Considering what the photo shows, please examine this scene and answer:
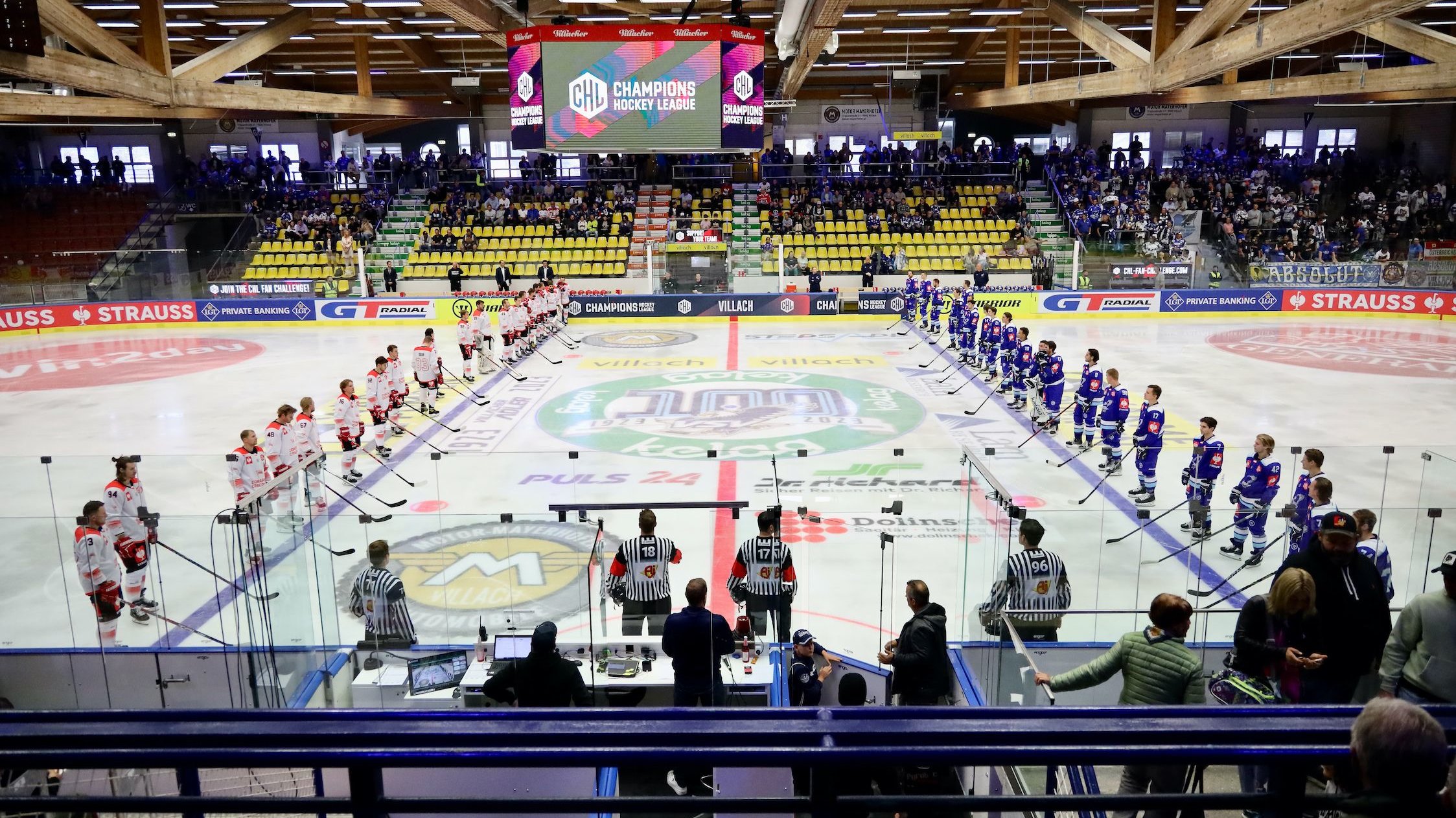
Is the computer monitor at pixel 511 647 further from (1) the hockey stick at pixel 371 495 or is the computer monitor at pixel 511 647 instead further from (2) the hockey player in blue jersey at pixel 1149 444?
(2) the hockey player in blue jersey at pixel 1149 444

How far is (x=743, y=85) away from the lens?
55.8ft

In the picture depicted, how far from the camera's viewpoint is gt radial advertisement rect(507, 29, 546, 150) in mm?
16828

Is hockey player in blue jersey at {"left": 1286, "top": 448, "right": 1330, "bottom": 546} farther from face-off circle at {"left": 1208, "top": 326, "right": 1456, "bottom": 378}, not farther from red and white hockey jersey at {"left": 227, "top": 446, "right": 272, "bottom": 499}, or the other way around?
face-off circle at {"left": 1208, "top": 326, "right": 1456, "bottom": 378}

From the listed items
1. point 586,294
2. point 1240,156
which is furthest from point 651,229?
point 1240,156

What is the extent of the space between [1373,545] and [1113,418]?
249 inches

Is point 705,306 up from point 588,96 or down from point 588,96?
down

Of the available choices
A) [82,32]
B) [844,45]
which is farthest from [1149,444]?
[844,45]

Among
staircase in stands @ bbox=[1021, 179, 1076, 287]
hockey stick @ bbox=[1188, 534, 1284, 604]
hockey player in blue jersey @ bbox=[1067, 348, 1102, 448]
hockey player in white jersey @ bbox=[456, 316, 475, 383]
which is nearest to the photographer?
hockey stick @ bbox=[1188, 534, 1284, 604]

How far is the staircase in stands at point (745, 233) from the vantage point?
2966cm

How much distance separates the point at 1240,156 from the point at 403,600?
37928 millimetres

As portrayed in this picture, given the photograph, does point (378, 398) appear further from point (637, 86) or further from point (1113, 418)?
point (1113, 418)

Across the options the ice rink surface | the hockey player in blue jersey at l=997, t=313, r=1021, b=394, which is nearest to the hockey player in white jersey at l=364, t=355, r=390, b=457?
the ice rink surface

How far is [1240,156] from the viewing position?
36094mm

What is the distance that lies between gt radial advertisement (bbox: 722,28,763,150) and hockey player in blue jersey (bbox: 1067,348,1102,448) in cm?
725
